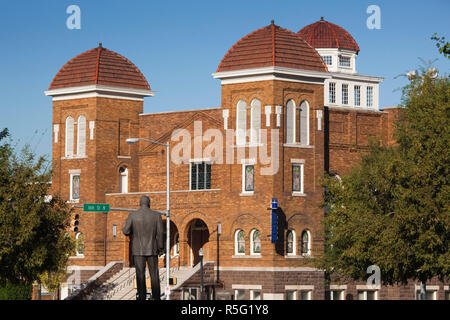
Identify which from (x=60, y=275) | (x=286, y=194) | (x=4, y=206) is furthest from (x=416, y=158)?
(x=60, y=275)

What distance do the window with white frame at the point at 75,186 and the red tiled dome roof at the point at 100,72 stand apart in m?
6.09

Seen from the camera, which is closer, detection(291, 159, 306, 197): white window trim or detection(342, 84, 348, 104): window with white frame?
detection(291, 159, 306, 197): white window trim

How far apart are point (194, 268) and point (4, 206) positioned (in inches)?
602

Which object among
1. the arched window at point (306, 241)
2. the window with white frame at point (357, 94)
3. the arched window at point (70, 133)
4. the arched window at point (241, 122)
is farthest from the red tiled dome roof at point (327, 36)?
the arched window at point (306, 241)

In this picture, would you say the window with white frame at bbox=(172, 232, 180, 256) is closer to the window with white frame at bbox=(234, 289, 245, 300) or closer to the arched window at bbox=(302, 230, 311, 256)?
the window with white frame at bbox=(234, 289, 245, 300)

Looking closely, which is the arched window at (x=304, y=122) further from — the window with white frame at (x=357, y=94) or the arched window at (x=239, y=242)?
the window with white frame at (x=357, y=94)

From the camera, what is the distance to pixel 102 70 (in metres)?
65.7

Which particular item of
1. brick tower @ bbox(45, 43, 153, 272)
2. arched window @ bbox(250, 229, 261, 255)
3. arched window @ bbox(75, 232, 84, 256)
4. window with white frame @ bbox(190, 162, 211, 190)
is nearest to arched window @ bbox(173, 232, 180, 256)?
window with white frame @ bbox(190, 162, 211, 190)

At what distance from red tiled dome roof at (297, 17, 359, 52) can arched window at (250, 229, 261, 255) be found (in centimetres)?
2170

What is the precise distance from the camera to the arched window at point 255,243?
57.7m

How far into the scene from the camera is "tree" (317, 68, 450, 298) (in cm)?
4206

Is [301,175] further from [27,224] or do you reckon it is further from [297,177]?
[27,224]

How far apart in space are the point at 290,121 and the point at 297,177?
338 cm
